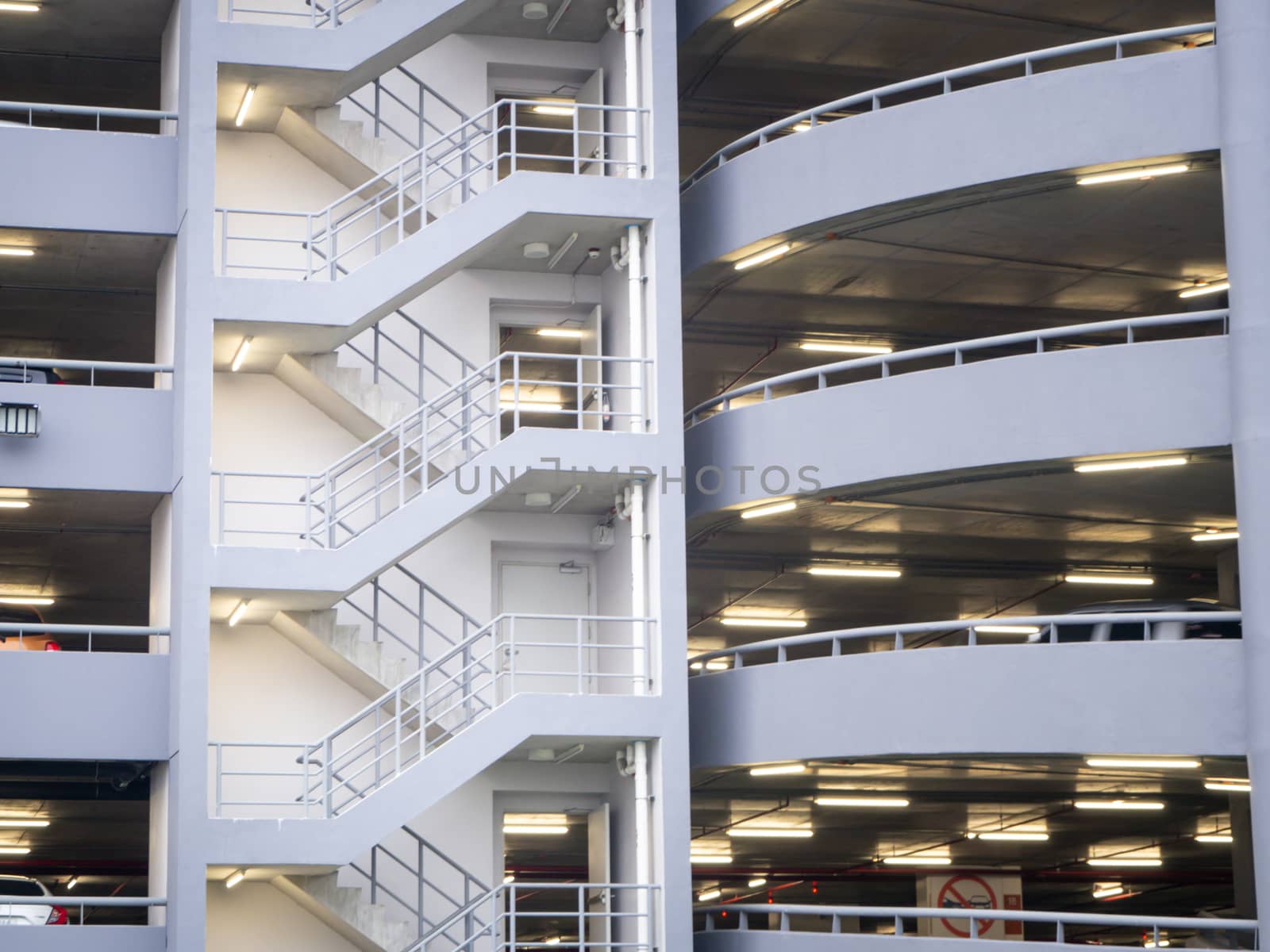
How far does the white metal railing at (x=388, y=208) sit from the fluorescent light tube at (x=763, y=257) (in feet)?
7.28

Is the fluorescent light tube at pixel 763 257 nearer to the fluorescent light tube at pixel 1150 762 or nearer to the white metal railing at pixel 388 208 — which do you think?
the white metal railing at pixel 388 208

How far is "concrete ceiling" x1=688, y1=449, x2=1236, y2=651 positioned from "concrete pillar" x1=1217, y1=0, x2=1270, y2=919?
1.05 m

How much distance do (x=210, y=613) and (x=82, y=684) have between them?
215cm

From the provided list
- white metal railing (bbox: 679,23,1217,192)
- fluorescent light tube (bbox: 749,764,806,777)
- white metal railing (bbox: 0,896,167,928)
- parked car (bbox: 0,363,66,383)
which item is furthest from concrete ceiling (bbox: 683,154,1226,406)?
white metal railing (bbox: 0,896,167,928)

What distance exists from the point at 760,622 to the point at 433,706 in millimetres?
16102

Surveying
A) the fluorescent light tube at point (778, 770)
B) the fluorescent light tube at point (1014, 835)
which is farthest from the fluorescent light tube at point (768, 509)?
the fluorescent light tube at point (1014, 835)

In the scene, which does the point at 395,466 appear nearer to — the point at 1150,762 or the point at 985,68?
the point at 985,68

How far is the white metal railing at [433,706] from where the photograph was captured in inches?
1030

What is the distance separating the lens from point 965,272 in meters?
31.5

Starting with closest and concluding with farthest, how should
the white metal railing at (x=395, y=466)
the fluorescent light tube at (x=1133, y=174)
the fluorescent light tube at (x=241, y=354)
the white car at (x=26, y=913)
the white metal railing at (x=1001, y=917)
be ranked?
the white metal railing at (x=1001, y=917) < the fluorescent light tube at (x=1133, y=174) < the white car at (x=26, y=913) < the white metal railing at (x=395, y=466) < the fluorescent light tube at (x=241, y=354)

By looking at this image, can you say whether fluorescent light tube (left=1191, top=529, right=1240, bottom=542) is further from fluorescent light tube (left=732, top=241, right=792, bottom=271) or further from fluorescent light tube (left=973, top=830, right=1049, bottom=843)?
fluorescent light tube (left=973, top=830, right=1049, bottom=843)

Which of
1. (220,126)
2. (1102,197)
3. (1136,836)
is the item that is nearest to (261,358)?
(220,126)

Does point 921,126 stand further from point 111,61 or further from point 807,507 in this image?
point 111,61

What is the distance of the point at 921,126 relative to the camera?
87.7ft
